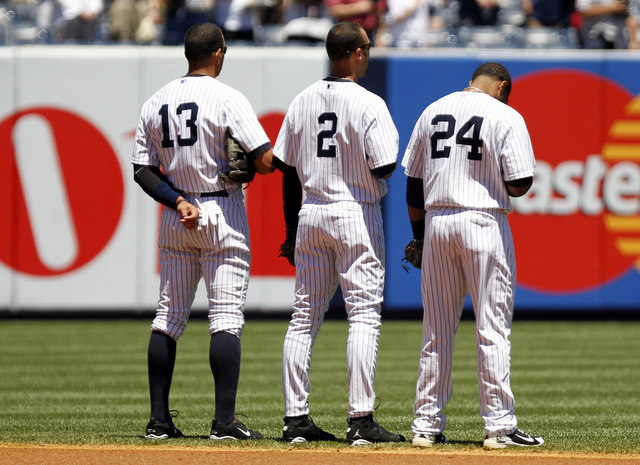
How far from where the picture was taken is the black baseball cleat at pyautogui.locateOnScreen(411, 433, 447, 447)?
221 inches

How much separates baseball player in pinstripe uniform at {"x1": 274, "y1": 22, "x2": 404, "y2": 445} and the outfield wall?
24.9 ft

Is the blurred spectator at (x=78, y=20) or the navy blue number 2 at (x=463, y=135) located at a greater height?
the blurred spectator at (x=78, y=20)

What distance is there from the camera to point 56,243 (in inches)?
531

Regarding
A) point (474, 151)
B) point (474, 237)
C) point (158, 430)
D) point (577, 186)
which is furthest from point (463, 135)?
point (577, 186)

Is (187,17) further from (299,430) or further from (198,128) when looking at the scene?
(299,430)

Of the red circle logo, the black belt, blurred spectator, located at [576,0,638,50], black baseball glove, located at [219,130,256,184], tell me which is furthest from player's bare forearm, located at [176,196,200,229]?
blurred spectator, located at [576,0,638,50]

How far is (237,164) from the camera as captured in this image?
19.2 feet

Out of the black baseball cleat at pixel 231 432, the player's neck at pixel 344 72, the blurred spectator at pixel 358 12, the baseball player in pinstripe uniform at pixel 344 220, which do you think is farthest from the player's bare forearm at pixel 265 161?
the blurred spectator at pixel 358 12

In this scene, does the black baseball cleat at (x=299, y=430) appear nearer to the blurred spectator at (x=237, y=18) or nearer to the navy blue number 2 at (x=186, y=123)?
the navy blue number 2 at (x=186, y=123)

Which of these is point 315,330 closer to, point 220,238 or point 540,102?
point 220,238

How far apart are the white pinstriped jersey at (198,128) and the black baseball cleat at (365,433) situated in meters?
1.37

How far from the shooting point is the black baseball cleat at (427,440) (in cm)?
562

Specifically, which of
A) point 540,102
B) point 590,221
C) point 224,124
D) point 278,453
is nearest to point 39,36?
point 540,102

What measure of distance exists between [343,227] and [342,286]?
11.4 inches
